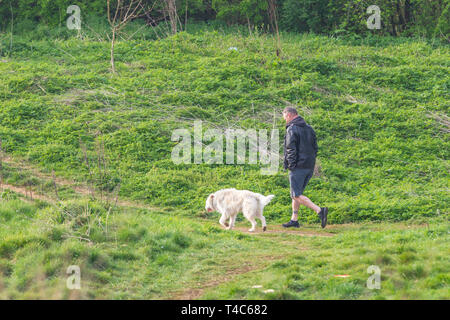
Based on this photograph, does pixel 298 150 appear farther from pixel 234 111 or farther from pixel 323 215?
pixel 234 111

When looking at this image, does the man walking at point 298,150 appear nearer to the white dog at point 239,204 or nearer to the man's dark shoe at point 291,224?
the man's dark shoe at point 291,224

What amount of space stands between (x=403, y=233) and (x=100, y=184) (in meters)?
6.36

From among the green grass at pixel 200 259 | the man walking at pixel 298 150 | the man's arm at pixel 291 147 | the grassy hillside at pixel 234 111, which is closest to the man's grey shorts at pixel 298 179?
the man walking at pixel 298 150

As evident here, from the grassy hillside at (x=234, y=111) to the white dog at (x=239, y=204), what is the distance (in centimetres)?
125

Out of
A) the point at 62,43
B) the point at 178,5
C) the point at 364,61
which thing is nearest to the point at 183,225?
the point at 364,61

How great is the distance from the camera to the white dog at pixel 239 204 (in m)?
9.61

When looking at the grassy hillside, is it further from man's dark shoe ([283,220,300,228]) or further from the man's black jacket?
the man's black jacket

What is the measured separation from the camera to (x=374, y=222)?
1041 cm

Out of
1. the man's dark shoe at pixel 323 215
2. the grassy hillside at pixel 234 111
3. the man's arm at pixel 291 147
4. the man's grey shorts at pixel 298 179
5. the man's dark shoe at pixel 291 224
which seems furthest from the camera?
the grassy hillside at pixel 234 111

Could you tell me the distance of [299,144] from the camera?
989 centimetres

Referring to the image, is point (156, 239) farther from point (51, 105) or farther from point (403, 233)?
point (51, 105)

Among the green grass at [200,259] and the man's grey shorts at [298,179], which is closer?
the green grass at [200,259]
